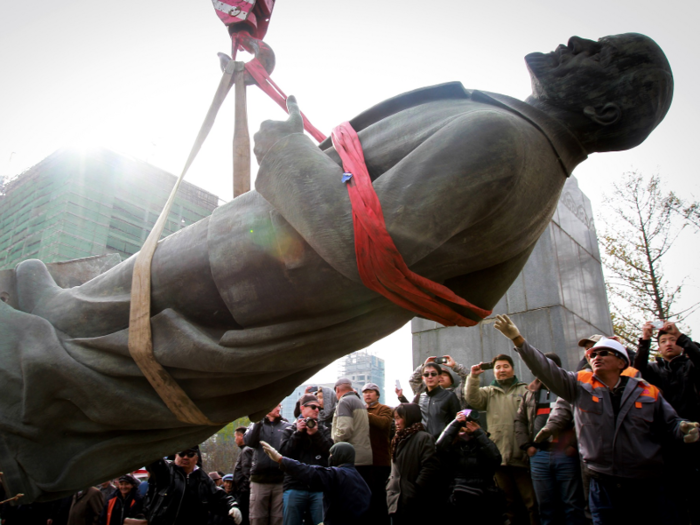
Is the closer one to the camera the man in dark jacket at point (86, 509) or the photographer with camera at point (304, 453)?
the photographer with camera at point (304, 453)

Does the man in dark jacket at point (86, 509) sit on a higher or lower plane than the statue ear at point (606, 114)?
lower

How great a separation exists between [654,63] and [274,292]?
137 cm

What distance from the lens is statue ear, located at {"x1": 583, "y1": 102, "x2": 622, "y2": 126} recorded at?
58.9 inches

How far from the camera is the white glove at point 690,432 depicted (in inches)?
122

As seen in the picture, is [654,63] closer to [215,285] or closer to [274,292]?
[274,292]

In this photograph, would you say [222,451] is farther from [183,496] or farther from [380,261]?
[380,261]

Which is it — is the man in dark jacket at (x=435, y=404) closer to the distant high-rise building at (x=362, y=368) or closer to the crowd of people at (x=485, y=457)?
the crowd of people at (x=485, y=457)

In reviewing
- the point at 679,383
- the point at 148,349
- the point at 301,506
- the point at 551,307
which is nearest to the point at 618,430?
the point at 679,383

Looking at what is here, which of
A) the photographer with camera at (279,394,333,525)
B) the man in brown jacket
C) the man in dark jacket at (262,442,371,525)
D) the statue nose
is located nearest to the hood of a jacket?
the man in dark jacket at (262,442,371,525)

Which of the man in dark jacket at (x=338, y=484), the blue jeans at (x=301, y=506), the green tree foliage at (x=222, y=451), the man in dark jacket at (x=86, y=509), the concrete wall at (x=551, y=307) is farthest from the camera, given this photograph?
the green tree foliage at (x=222, y=451)

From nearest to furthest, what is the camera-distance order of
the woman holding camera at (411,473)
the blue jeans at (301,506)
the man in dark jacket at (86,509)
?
the woman holding camera at (411,473), the blue jeans at (301,506), the man in dark jacket at (86,509)

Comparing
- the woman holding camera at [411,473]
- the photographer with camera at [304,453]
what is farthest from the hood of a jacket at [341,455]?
the woman holding camera at [411,473]

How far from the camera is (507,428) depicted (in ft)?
15.4

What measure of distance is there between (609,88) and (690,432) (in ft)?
8.78
